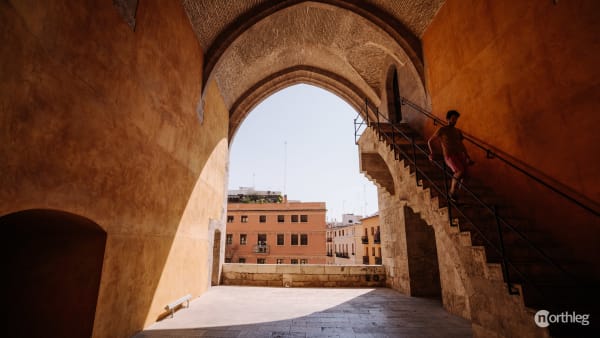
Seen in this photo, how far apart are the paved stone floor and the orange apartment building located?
24.9 m

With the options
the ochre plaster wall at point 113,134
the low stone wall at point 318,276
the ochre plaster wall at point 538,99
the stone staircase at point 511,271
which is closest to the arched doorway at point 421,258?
the low stone wall at point 318,276

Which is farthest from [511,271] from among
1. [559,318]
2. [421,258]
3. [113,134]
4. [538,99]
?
[113,134]

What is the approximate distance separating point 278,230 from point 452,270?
91.6ft

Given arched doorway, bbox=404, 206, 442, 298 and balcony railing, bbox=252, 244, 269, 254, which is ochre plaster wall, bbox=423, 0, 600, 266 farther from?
balcony railing, bbox=252, 244, 269, 254

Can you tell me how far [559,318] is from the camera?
2725 mm

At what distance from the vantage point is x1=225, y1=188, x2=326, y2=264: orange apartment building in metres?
32.3

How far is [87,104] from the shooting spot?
3.57 m

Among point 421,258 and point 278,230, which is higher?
point 278,230

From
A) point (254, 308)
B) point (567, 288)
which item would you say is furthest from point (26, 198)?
point (567, 288)

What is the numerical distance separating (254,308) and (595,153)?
655cm

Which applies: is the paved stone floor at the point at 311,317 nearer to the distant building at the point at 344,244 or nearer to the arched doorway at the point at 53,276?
the arched doorway at the point at 53,276

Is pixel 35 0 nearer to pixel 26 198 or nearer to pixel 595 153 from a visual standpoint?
pixel 26 198

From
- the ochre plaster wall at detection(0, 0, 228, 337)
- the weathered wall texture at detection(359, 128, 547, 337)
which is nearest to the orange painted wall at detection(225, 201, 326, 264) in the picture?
the weathered wall texture at detection(359, 128, 547, 337)

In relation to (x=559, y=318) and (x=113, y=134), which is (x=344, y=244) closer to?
(x=559, y=318)
